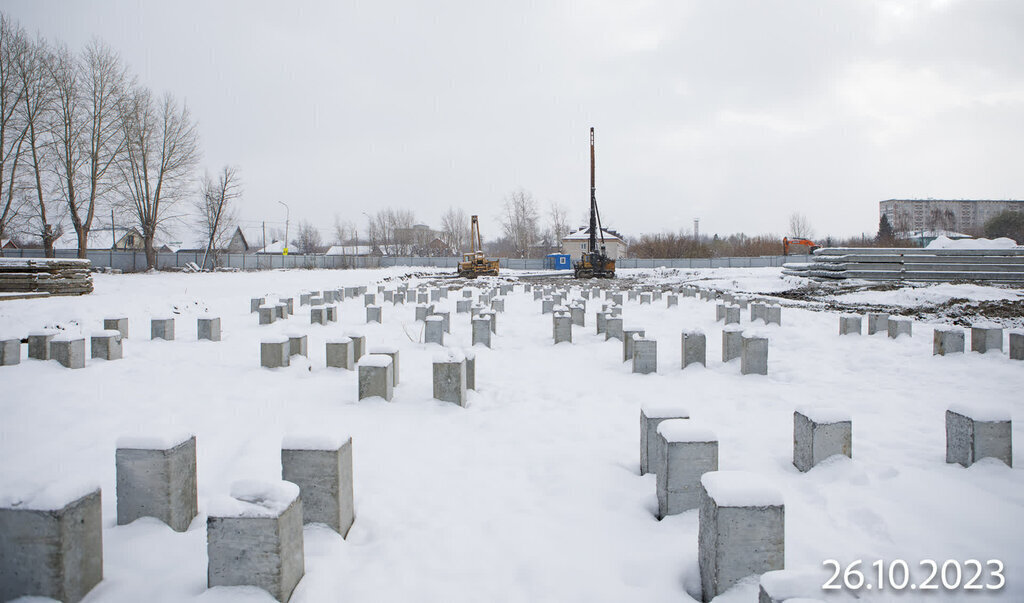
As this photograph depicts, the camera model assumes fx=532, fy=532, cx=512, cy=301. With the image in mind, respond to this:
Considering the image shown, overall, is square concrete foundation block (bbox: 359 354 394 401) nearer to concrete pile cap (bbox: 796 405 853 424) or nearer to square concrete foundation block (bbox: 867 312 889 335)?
concrete pile cap (bbox: 796 405 853 424)

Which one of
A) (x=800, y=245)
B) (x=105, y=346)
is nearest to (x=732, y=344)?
(x=105, y=346)

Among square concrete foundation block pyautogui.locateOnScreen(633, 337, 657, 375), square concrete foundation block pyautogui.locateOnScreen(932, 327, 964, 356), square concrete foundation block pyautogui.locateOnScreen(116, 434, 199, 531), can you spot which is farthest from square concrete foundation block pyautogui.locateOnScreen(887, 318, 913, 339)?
square concrete foundation block pyautogui.locateOnScreen(116, 434, 199, 531)

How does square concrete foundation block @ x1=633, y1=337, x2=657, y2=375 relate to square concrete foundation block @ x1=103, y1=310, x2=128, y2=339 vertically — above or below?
below

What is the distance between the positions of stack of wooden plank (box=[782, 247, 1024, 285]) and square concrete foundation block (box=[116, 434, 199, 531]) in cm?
2401

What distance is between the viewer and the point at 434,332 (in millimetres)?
8914

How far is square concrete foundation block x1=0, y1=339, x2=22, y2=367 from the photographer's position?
6703 millimetres

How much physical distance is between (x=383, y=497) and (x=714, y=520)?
80.0 inches

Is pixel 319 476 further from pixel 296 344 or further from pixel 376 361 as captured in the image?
pixel 296 344

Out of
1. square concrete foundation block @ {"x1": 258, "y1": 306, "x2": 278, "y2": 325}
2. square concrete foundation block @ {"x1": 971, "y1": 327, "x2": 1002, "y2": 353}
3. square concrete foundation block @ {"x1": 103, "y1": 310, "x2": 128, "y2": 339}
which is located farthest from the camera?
square concrete foundation block @ {"x1": 258, "y1": 306, "x2": 278, "y2": 325}

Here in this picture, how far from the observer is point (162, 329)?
9047 millimetres

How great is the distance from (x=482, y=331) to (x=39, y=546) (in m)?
6.96

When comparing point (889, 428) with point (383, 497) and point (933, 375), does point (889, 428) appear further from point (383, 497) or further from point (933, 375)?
point (383, 497)

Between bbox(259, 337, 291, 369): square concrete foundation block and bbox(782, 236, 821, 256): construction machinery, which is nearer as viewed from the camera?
bbox(259, 337, 291, 369): square concrete foundation block

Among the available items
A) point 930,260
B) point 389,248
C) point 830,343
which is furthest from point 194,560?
point 389,248
